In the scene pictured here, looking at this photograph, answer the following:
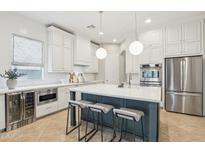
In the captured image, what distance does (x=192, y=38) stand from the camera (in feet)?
13.0

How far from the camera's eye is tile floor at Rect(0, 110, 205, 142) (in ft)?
8.29

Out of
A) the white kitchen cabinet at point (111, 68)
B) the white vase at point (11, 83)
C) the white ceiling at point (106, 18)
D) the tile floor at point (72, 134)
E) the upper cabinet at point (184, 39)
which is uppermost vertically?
the white ceiling at point (106, 18)

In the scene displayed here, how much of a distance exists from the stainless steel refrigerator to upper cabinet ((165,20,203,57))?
0.88ft

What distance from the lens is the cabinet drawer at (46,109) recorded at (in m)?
3.51

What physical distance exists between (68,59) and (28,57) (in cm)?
140

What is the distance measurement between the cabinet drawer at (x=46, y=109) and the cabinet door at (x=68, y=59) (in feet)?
4.62

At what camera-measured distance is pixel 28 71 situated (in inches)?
155

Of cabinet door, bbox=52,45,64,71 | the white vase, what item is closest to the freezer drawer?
cabinet door, bbox=52,45,64,71

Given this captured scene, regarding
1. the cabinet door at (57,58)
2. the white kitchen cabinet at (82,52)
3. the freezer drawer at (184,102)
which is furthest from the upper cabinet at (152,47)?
the cabinet door at (57,58)

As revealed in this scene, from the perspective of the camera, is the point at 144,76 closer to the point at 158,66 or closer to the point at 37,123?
the point at 158,66

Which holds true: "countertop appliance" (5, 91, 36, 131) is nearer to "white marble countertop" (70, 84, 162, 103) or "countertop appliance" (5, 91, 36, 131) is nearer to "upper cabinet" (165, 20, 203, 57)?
"white marble countertop" (70, 84, 162, 103)

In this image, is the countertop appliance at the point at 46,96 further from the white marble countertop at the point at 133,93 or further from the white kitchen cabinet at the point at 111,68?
the white kitchen cabinet at the point at 111,68
